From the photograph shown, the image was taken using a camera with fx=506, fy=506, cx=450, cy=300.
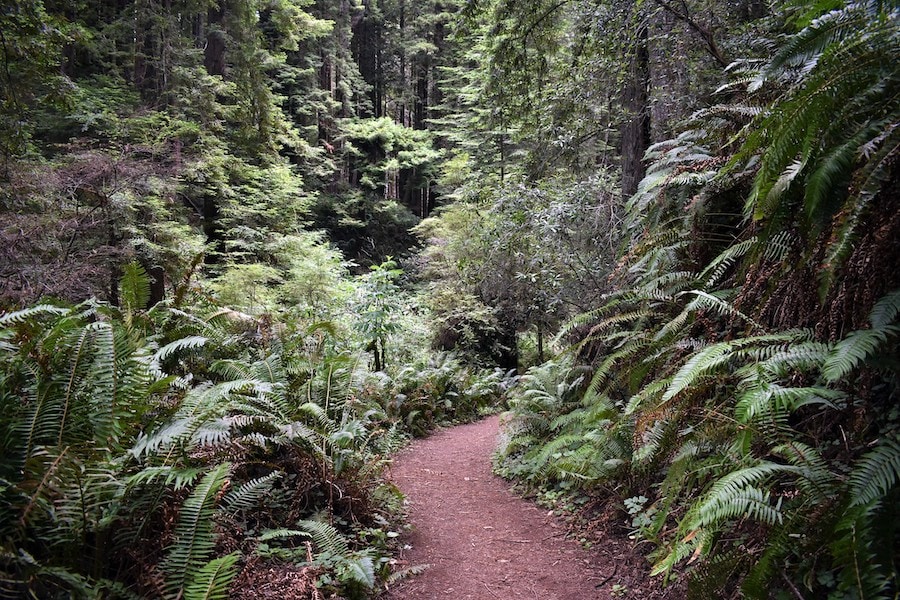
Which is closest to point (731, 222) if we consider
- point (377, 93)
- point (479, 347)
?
point (479, 347)

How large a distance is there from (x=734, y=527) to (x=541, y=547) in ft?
6.06

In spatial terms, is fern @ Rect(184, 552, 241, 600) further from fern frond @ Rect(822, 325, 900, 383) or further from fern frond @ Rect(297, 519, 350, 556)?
fern frond @ Rect(822, 325, 900, 383)

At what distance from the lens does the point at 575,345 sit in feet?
14.1

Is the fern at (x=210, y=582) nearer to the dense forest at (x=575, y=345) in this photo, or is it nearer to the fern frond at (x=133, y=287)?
the dense forest at (x=575, y=345)

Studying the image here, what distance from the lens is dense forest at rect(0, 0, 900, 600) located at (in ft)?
7.27

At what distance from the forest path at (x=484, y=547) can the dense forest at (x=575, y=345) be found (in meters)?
0.33

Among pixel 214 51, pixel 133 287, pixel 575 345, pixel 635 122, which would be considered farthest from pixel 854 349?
pixel 214 51

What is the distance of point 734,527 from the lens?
2.69 metres

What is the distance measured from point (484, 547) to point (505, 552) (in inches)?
7.6

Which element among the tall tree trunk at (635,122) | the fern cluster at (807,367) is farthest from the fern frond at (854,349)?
the tall tree trunk at (635,122)

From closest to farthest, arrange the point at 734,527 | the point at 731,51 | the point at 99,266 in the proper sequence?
the point at 734,527 < the point at 731,51 < the point at 99,266

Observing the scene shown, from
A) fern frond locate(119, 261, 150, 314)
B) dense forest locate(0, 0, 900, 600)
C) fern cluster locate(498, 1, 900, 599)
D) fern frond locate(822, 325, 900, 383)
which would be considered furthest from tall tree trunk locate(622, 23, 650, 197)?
fern frond locate(119, 261, 150, 314)

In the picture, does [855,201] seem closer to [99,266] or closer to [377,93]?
[99,266]

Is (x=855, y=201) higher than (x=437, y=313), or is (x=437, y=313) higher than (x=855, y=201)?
(x=855, y=201)
